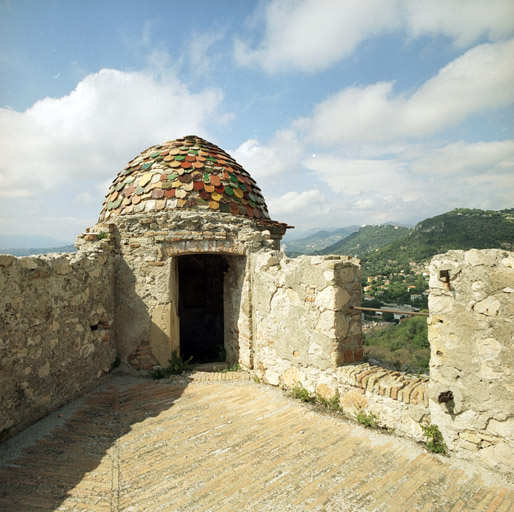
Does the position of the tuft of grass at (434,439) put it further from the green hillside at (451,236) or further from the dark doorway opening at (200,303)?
the green hillside at (451,236)

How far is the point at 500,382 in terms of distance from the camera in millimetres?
2734

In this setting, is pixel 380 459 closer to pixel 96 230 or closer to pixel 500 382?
pixel 500 382

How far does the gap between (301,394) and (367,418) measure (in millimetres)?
994

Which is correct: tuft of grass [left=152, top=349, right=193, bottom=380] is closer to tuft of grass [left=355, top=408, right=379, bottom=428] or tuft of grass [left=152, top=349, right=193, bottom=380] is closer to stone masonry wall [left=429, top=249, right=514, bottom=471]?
tuft of grass [left=355, top=408, right=379, bottom=428]

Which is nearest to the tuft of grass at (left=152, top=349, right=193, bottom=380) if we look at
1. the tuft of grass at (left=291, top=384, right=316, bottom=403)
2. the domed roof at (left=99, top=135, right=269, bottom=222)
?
the tuft of grass at (left=291, top=384, right=316, bottom=403)

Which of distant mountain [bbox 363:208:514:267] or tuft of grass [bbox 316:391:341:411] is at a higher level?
distant mountain [bbox 363:208:514:267]

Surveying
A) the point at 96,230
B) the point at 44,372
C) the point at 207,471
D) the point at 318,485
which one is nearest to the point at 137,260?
the point at 96,230

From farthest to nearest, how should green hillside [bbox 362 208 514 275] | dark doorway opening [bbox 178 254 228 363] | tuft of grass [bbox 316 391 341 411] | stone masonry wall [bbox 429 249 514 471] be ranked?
1. green hillside [bbox 362 208 514 275]
2. dark doorway opening [bbox 178 254 228 363]
3. tuft of grass [bbox 316 391 341 411]
4. stone masonry wall [bbox 429 249 514 471]

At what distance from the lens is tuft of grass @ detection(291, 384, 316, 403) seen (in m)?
4.35

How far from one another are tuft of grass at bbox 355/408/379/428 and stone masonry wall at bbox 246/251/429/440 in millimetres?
39

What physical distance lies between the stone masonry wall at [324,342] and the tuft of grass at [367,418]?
39mm

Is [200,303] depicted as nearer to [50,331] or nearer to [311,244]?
[50,331]

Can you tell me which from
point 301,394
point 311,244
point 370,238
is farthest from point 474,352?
point 311,244

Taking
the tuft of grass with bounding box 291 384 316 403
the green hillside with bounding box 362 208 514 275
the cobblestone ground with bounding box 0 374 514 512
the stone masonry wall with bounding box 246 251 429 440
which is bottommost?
the cobblestone ground with bounding box 0 374 514 512
